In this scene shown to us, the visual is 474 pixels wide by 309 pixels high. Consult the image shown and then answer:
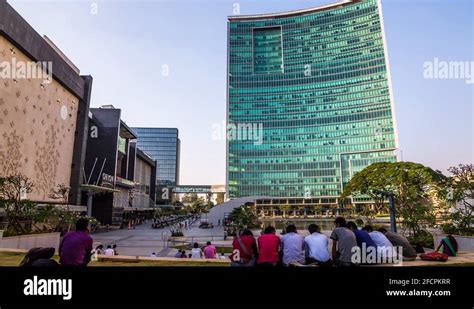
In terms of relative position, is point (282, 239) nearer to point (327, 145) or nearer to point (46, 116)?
point (46, 116)

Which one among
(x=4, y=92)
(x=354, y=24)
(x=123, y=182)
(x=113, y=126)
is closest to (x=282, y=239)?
(x=4, y=92)

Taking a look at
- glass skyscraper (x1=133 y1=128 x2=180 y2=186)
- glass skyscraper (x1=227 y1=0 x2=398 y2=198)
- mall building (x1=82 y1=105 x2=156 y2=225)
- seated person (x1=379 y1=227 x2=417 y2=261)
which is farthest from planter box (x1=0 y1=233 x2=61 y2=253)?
glass skyscraper (x1=133 y1=128 x2=180 y2=186)

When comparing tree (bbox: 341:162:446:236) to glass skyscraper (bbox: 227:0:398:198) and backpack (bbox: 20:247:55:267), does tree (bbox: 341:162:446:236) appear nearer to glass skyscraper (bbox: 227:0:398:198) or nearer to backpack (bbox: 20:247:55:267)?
backpack (bbox: 20:247:55:267)

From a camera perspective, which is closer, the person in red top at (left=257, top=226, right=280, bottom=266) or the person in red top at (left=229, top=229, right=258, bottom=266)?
the person in red top at (left=257, top=226, right=280, bottom=266)

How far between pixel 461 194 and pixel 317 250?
1848 centimetres

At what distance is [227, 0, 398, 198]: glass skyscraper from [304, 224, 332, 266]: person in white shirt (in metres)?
104

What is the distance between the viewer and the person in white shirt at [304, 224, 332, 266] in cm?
725

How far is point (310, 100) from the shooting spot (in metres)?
117

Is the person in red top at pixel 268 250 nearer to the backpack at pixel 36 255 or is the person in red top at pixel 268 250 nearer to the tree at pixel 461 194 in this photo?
the backpack at pixel 36 255

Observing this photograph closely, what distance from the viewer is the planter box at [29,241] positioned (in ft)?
60.8

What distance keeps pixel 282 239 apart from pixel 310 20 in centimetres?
13596

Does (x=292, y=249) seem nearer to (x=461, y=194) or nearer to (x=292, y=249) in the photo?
(x=292, y=249)

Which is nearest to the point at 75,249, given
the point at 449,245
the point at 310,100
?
the point at 449,245

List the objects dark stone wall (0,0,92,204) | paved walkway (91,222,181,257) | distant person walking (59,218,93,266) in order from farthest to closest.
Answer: dark stone wall (0,0,92,204) → paved walkway (91,222,181,257) → distant person walking (59,218,93,266)
